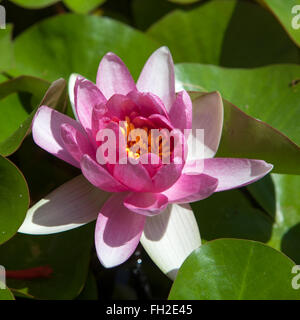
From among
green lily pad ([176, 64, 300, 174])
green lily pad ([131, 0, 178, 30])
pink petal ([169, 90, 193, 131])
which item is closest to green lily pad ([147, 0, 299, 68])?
green lily pad ([131, 0, 178, 30])

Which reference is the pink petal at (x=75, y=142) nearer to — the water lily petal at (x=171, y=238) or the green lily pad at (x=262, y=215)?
the water lily petal at (x=171, y=238)

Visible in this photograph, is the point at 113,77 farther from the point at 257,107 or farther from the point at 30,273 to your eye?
the point at 30,273

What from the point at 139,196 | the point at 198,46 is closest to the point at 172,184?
the point at 139,196

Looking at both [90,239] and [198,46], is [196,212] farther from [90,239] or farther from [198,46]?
[198,46]

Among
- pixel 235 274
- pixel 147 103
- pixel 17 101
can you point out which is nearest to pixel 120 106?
pixel 147 103
